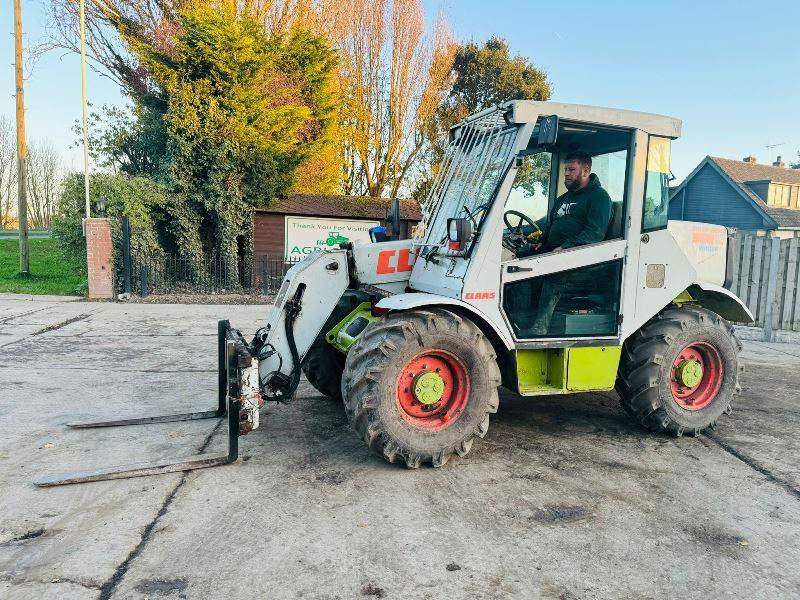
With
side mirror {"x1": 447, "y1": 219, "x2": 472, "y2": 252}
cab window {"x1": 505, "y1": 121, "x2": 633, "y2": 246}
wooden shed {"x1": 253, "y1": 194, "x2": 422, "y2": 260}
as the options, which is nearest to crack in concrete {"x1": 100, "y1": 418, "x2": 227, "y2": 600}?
side mirror {"x1": 447, "y1": 219, "x2": 472, "y2": 252}

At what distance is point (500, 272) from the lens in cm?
433

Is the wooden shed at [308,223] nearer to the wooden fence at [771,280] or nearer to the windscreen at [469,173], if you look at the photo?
the wooden fence at [771,280]

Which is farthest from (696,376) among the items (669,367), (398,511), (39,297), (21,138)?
(21,138)

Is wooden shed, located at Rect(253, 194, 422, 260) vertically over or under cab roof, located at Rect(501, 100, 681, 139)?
under

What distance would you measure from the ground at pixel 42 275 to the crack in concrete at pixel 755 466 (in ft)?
44.7

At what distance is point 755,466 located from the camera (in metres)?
4.44

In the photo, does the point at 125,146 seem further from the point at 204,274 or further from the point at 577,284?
the point at 577,284

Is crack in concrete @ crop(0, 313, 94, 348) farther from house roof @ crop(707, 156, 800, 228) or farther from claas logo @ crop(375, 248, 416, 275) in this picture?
house roof @ crop(707, 156, 800, 228)

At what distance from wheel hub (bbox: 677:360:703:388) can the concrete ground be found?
488mm

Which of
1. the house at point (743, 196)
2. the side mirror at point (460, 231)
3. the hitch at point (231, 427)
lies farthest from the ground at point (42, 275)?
the house at point (743, 196)

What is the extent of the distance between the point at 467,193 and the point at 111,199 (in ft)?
38.3

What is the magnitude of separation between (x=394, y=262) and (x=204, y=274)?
11.0 metres

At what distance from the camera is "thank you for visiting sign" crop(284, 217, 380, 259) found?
15914 mm

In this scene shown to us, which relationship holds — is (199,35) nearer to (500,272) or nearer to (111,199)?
(111,199)
